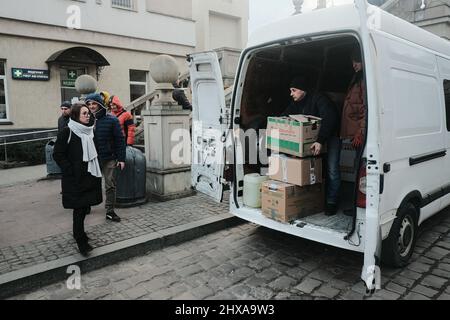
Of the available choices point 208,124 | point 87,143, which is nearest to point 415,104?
point 208,124

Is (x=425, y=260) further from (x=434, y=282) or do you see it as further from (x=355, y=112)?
(x=355, y=112)

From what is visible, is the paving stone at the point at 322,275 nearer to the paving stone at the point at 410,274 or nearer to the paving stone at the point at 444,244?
the paving stone at the point at 410,274

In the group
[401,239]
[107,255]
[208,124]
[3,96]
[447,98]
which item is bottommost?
[107,255]

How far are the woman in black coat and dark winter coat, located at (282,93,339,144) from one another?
2695 mm

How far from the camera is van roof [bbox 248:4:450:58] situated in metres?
3.45

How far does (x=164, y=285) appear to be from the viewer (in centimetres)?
374

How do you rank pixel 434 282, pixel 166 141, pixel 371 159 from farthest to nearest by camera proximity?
pixel 166 141
pixel 434 282
pixel 371 159

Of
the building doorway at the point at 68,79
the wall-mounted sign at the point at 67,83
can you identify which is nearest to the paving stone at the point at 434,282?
the building doorway at the point at 68,79

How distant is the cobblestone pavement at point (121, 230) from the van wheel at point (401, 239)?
2678 millimetres

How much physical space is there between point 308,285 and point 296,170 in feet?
4.14

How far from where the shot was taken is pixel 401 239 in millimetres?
3988

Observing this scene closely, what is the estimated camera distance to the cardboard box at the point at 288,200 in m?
4.15

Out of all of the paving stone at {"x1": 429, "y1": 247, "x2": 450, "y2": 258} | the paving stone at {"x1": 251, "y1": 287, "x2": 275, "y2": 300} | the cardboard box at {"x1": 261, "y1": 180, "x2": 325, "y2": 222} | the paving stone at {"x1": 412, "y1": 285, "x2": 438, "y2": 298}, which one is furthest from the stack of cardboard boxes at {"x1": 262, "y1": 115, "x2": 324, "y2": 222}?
the paving stone at {"x1": 429, "y1": 247, "x2": 450, "y2": 258}

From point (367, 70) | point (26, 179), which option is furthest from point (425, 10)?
point (26, 179)
